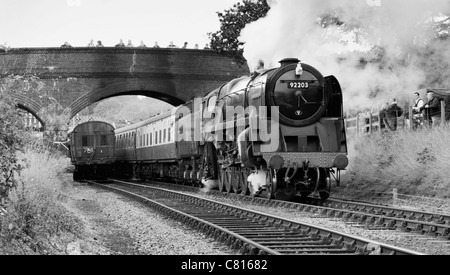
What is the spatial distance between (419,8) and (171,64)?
2269 cm

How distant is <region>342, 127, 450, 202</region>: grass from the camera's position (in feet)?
48.8

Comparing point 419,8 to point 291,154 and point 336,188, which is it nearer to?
point 336,188

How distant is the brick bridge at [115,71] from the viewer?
38219mm

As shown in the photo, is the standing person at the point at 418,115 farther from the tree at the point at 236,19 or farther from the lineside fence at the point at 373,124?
the tree at the point at 236,19

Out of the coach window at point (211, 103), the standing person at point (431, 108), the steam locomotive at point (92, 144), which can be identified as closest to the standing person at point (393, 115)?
the standing person at point (431, 108)

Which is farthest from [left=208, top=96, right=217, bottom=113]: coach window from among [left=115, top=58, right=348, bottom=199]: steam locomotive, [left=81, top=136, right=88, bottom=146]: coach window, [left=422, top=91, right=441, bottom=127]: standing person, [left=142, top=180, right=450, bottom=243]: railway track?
[left=81, top=136, right=88, bottom=146]: coach window

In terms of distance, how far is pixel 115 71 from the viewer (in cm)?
3894

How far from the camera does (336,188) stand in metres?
18.8

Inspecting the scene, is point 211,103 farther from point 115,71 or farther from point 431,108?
point 115,71

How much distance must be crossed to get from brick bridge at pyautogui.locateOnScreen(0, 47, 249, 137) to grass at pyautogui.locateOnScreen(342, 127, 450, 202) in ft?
67.5

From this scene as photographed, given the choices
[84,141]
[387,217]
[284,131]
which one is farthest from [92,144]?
[387,217]

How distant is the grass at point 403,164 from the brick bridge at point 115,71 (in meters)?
20.6

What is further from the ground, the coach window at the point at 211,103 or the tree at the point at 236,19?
the tree at the point at 236,19

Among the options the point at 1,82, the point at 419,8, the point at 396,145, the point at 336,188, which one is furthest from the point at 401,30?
the point at 1,82
